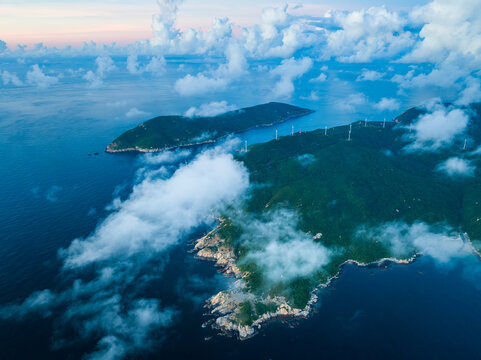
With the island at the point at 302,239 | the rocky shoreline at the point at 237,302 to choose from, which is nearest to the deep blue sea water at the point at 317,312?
the rocky shoreline at the point at 237,302

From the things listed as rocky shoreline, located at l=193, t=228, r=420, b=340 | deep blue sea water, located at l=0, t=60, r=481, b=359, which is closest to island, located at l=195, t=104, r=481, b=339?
rocky shoreline, located at l=193, t=228, r=420, b=340

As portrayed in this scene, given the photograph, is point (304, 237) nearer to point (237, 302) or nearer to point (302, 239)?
point (302, 239)

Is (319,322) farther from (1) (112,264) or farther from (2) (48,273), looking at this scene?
(2) (48,273)

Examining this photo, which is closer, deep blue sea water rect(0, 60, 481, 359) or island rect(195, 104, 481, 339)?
deep blue sea water rect(0, 60, 481, 359)

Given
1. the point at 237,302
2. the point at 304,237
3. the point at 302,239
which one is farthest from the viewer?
the point at 304,237

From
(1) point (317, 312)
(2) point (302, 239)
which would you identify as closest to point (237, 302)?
(1) point (317, 312)

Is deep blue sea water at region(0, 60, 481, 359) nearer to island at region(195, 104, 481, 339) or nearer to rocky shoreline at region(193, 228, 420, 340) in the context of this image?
rocky shoreline at region(193, 228, 420, 340)

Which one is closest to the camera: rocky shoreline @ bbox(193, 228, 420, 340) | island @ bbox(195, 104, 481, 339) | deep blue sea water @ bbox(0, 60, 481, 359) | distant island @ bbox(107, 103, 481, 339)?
deep blue sea water @ bbox(0, 60, 481, 359)

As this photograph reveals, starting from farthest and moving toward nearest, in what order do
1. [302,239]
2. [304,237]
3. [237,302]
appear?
→ [304,237]
[302,239]
[237,302]
